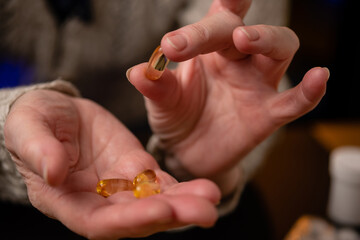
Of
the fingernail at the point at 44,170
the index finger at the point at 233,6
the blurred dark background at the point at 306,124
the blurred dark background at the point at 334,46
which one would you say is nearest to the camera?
the fingernail at the point at 44,170

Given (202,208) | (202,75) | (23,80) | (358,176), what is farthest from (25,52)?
(358,176)

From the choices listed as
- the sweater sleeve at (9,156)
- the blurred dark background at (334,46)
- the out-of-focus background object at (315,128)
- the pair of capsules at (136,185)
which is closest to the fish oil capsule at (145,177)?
the pair of capsules at (136,185)

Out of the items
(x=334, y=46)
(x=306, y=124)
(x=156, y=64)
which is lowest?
(x=306, y=124)

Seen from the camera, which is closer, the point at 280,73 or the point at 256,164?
the point at 280,73

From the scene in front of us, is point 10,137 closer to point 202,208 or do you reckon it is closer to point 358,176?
point 202,208

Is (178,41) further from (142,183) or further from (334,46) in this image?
(334,46)

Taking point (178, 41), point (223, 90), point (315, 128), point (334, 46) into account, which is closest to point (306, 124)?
point (315, 128)

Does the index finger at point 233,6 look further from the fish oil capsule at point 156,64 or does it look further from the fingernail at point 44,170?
the fingernail at point 44,170
